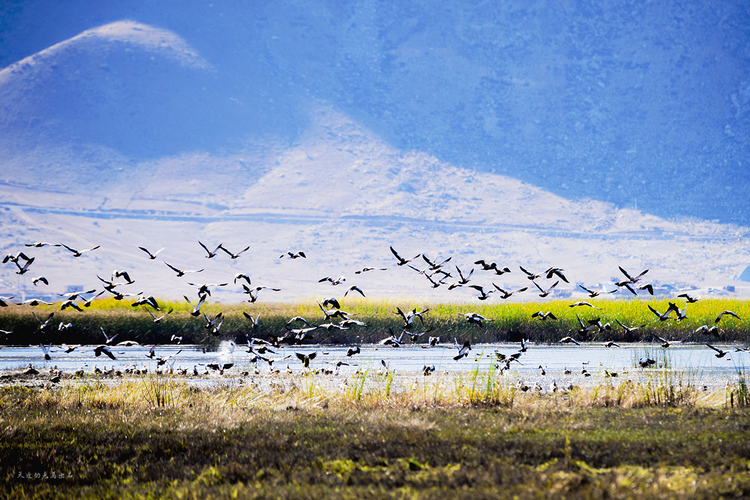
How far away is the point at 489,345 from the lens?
48344 millimetres

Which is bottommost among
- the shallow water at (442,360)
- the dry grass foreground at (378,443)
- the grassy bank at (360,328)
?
the dry grass foreground at (378,443)

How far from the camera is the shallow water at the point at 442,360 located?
30625 millimetres

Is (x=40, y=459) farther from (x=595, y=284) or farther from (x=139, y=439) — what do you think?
(x=595, y=284)

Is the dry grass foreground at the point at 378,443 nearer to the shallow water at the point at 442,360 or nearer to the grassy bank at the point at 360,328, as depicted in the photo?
the shallow water at the point at 442,360

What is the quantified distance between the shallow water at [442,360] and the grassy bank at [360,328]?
1.45 m

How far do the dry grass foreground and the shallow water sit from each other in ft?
23.2

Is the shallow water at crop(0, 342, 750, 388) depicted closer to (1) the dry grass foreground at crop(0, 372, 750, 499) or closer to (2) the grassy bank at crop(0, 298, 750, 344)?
(2) the grassy bank at crop(0, 298, 750, 344)

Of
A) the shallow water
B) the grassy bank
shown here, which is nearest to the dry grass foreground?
the shallow water

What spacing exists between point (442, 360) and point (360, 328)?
35.5 feet

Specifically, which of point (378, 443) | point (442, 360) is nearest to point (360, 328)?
point (442, 360)

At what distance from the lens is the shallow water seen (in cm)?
3062

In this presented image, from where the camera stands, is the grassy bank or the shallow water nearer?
the shallow water

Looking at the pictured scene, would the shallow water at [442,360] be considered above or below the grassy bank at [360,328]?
below

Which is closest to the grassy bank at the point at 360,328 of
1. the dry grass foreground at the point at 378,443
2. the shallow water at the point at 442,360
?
the shallow water at the point at 442,360
